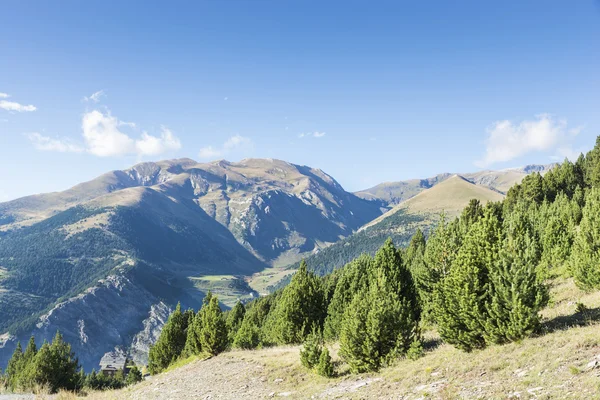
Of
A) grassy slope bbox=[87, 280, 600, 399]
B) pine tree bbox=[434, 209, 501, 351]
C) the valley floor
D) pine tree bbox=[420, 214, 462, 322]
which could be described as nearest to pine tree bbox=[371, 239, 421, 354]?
pine tree bbox=[420, 214, 462, 322]

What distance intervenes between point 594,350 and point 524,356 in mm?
2743

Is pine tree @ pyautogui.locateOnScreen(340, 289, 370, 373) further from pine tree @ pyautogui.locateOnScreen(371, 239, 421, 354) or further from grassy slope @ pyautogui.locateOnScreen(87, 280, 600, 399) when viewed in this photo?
pine tree @ pyautogui.locateOnScreen(371, 239, 421, 354)

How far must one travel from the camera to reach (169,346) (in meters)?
67.9

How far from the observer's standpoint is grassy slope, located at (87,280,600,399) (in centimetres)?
1392

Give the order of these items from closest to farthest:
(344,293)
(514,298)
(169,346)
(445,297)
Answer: (514,298) → (445,297) → (344,293) → (169,346)

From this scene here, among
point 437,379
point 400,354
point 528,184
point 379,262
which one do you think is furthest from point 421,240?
point 437,379

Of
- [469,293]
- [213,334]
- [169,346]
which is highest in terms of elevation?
[469,293]

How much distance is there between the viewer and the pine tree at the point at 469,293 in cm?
2009

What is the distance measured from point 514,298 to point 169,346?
6538 cm

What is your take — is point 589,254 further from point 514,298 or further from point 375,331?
point 375,331

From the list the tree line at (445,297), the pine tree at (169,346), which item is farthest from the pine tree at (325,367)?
the pine tree at (169,346)

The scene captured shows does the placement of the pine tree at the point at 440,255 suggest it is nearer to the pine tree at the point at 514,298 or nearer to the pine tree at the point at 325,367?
the pine tree at the point at 514,298

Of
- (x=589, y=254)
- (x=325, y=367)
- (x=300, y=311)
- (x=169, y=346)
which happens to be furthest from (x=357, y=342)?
(x=169, y=346)

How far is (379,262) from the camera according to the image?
112ft
